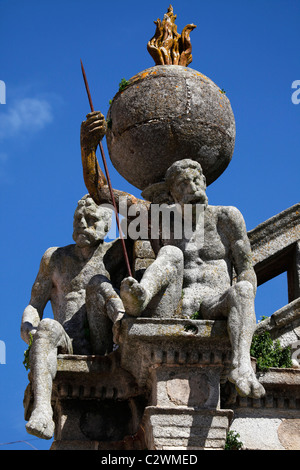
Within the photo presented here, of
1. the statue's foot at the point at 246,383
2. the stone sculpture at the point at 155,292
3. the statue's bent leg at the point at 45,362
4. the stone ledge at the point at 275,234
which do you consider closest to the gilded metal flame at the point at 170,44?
the stone sculpture at the point at 155,292

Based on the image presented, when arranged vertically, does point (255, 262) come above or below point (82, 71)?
below

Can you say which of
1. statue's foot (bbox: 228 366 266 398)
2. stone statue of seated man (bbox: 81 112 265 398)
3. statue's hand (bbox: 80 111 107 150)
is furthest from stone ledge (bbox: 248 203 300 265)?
statue's foot (bbox: 228 366 266 398)

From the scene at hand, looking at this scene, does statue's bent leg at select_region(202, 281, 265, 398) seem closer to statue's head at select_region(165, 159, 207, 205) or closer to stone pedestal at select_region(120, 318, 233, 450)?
stone pedestal at select_region(120, 318, 233, 450)

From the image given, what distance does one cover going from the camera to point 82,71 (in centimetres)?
1416

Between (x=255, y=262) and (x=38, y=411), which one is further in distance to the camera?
(x=255, y=262)

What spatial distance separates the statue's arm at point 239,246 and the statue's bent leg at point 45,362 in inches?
80.2

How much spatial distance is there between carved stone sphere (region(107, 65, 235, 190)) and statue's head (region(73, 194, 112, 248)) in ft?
2.04

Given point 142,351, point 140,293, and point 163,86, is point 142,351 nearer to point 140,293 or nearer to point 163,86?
point 140,293

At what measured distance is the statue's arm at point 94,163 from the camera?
47.4 ft

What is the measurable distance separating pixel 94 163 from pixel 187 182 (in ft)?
4.20

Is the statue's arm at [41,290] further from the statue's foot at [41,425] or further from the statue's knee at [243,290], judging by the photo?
the statue's knee at [243,290]

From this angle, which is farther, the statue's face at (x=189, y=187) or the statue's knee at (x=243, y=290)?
the statue's face at (x=189, y=187)

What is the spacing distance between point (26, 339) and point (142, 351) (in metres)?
1.55
